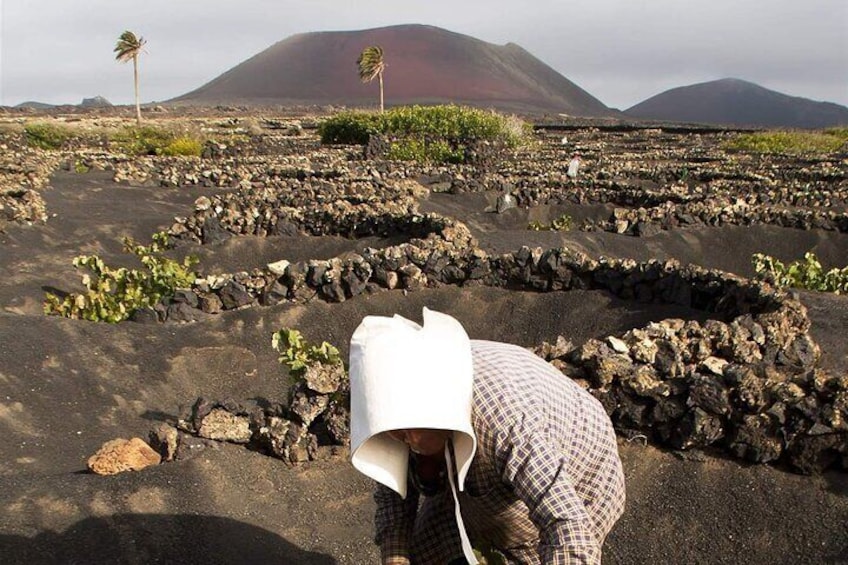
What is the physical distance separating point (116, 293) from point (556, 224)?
9984mm

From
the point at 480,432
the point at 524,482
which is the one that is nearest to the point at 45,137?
the point at 480,432

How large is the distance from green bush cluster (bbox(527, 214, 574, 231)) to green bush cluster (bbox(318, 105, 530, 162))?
13.3m

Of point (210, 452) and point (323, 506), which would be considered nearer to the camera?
point (323, 506)

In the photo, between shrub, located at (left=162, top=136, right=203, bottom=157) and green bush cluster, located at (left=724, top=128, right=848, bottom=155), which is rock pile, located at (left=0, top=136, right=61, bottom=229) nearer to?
shrub, located at (left=162, top=136, right=203, bottom=157)

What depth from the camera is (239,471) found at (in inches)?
233

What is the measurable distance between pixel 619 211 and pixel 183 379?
37.5 feet

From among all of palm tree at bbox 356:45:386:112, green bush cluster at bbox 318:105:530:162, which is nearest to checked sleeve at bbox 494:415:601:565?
green bush cluster at bbox 318:105:530:162

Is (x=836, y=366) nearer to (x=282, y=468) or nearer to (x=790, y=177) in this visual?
(x=282, y=468)

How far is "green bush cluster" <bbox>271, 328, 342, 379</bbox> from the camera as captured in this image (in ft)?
21.7

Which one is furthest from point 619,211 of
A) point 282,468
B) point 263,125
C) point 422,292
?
point 263,125

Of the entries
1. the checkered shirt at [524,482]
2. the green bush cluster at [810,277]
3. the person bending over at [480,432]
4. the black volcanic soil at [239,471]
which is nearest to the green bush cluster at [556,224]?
the green bush cluster at [810,277]

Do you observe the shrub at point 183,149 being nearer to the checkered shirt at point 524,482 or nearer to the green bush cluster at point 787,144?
the green bush cluster at point 787,144

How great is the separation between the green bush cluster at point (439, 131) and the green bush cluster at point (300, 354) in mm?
24731

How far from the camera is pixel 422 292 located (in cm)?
1091
